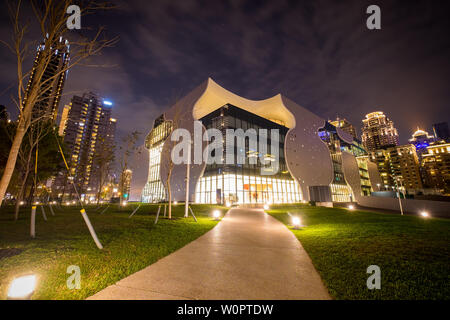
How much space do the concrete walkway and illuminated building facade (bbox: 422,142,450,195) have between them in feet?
471

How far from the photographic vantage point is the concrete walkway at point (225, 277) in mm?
2857

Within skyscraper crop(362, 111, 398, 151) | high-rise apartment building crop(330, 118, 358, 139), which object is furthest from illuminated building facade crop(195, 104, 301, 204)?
skyscraper crop(362, 111, 398, 151)

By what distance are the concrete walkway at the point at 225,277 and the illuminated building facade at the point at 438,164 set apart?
143625mm

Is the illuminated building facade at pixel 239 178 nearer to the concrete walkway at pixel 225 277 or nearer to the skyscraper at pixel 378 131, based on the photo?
the concrete walkway at pixel 225 277

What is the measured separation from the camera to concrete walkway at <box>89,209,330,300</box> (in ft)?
9.37

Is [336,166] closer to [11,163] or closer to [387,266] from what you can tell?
[387,266]

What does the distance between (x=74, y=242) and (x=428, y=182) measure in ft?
559

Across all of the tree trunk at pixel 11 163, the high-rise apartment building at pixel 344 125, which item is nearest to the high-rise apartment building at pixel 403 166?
the high-rise apartment building at pixel 344 125

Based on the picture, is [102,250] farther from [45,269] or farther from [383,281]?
[383,281]

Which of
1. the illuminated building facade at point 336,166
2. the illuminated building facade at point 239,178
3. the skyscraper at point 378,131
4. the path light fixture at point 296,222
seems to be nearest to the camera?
the path light fixture at point 296,222

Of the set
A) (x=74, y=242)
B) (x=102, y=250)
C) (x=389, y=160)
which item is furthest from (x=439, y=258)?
(x=389, y=160)

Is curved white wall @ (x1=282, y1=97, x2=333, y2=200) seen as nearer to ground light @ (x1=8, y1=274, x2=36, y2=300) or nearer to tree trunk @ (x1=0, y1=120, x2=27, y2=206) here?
tree trunk @ (x1=0, y1=120, x2=27, y2=206)

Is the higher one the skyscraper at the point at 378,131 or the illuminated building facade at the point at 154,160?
the skyscraper at the point at 378,131

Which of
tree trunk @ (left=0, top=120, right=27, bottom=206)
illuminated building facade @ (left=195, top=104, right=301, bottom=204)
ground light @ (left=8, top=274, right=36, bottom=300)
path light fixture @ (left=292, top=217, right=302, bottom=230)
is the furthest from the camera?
illuminated building facade @ (left=195, top=104, right=301, bottom=204)
